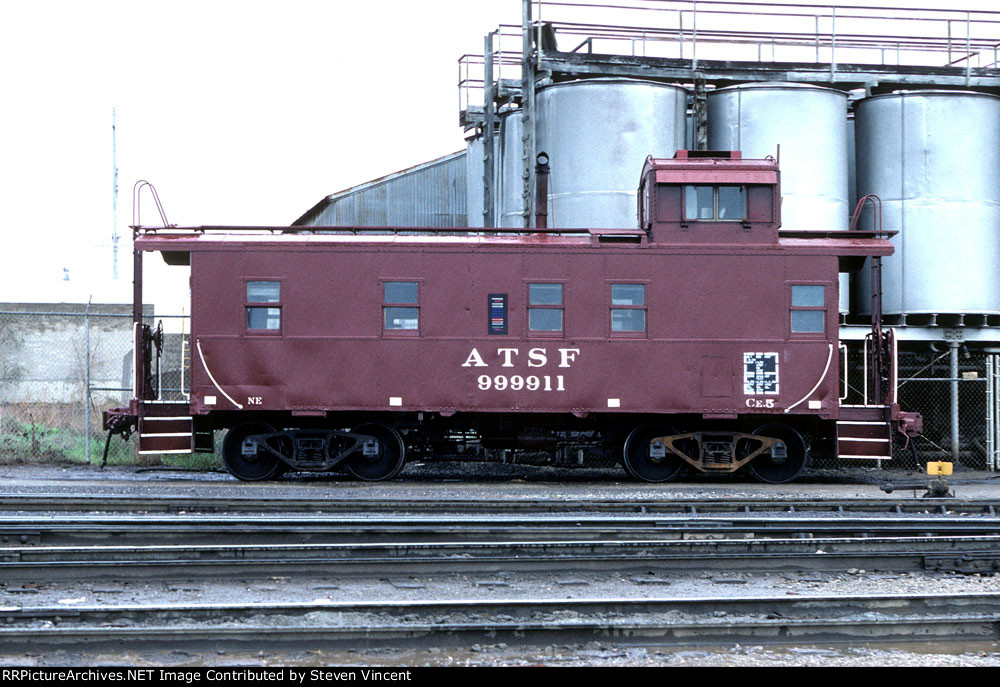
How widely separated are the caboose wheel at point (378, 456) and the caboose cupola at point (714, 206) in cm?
535

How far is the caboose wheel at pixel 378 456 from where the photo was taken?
1614 cm

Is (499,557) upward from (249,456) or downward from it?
downward

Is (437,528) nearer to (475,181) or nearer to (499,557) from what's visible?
(499,557)

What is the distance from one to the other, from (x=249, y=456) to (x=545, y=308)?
5.34 metres

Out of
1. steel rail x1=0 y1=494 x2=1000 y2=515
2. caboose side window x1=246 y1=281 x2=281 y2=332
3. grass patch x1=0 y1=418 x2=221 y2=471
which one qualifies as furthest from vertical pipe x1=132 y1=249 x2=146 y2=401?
steel rail x1=0 y1=494 x2=1000 y2=515

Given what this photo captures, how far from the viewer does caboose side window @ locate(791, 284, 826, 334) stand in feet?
52.5

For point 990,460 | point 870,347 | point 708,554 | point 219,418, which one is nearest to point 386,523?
point 708,554

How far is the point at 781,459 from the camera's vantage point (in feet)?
53.4

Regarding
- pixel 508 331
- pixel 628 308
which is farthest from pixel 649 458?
pixel 508 331

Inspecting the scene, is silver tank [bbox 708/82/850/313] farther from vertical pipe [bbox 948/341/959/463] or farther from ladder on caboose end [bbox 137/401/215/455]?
ladder on caboose end [bbox 137/401/215/455]

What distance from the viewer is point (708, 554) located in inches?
372

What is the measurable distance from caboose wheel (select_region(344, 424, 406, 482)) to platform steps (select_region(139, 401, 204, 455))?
2.59 meters

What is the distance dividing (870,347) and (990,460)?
4.17 m
